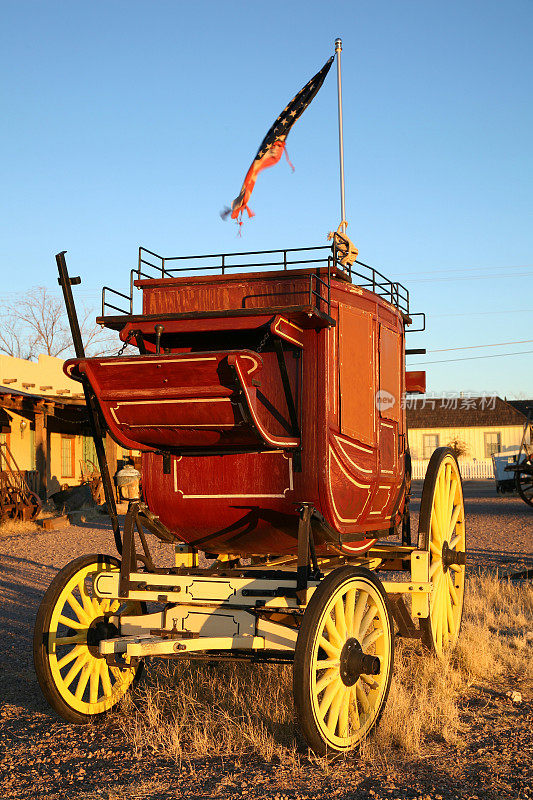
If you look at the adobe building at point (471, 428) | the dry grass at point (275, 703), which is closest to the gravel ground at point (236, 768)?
the dry grass at point (275, 703)

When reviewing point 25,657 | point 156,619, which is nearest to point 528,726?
point 156,619

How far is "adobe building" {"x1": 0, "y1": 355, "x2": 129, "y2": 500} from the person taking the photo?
20.9 m

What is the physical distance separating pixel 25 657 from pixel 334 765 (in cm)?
361

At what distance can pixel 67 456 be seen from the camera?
26.0 metres

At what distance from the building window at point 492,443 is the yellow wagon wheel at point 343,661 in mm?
42640

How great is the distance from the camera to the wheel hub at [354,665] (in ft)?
14.9

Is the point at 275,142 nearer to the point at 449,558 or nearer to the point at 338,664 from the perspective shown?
the point at 449,558

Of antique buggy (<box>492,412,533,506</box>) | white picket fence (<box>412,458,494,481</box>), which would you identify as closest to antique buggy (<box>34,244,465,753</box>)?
antique buggy (<box>492,412,533,506</box>)

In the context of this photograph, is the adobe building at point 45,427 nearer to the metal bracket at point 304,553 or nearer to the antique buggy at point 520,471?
the antique buggy at point 520,471

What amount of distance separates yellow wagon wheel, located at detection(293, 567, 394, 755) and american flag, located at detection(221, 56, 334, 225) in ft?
11.2

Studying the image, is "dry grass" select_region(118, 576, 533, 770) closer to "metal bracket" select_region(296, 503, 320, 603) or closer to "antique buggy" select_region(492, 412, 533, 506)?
"metal bracket" select_region(296, 503, 320, 603)

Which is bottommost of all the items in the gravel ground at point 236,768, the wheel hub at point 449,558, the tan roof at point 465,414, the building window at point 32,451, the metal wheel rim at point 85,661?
the gravel ground at point 236,768

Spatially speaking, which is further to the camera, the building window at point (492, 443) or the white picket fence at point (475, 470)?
the building window at point (492, 443)

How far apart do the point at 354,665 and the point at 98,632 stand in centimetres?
176
